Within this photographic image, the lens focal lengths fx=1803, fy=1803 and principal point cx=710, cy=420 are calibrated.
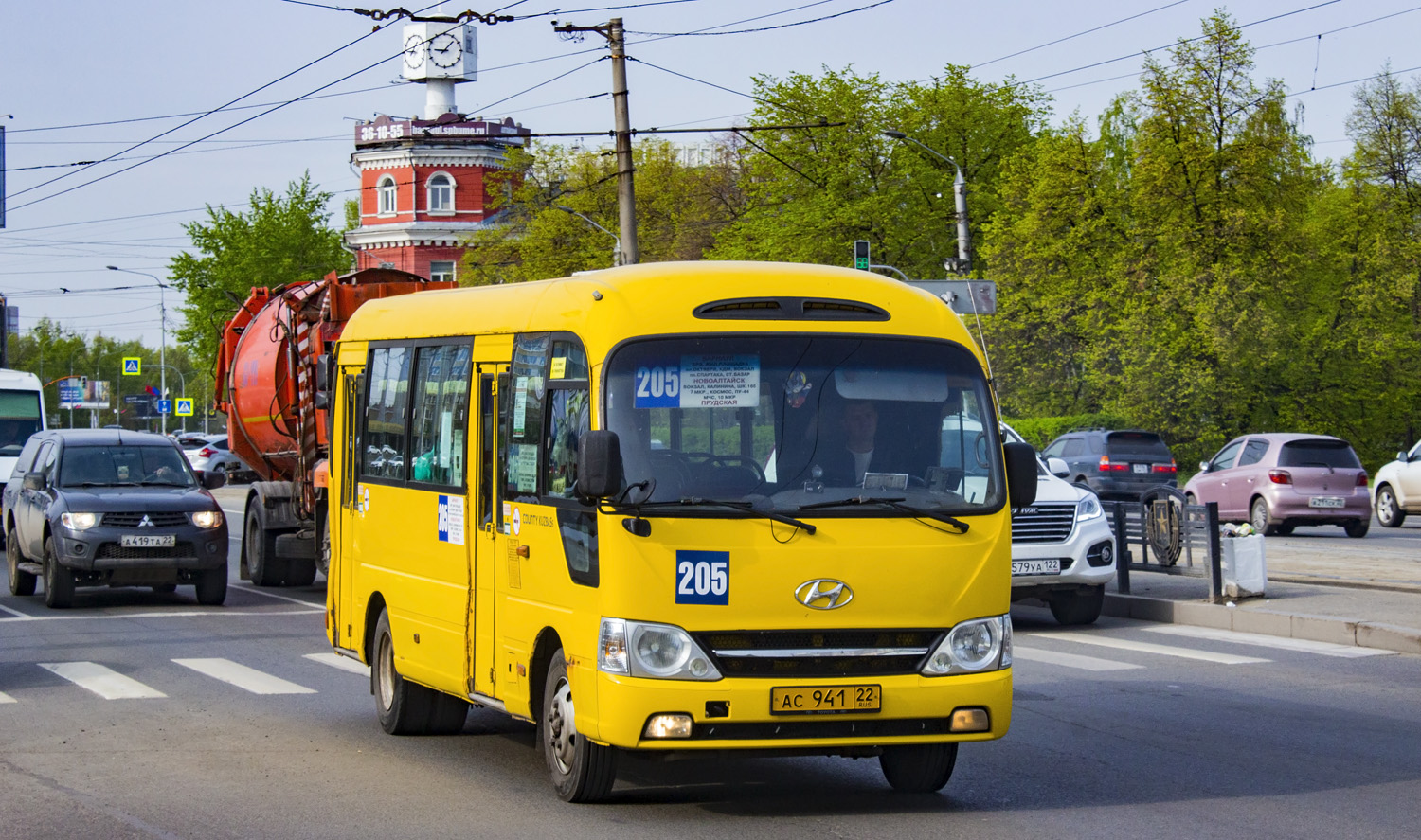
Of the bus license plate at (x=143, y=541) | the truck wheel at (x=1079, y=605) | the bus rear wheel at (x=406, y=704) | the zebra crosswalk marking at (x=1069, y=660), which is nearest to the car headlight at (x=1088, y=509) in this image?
the truck wheel at (x=1079, y=605)

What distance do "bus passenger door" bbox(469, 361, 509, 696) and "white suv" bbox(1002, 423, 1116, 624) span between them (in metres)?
7.26

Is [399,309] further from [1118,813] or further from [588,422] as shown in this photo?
[1118,813]

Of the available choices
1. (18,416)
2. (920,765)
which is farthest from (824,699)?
(18,416)

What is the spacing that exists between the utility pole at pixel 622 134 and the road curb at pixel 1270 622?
11706mm

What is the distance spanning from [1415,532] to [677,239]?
53599 millimetres

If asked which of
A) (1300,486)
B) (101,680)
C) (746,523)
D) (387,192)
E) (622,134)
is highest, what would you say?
(387,192)

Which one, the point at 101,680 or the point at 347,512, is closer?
the point at 347,512

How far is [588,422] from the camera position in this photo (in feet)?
25.8

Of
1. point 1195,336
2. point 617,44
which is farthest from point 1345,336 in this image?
point 617,44

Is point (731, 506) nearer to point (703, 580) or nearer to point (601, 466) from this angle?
point (703, 580)

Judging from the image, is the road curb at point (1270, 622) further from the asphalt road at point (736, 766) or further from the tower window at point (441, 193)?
the tower window at point (441, 193)

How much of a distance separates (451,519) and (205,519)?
1011 cm

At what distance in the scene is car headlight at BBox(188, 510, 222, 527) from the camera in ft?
61.2

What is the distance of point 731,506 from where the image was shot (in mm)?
7633
